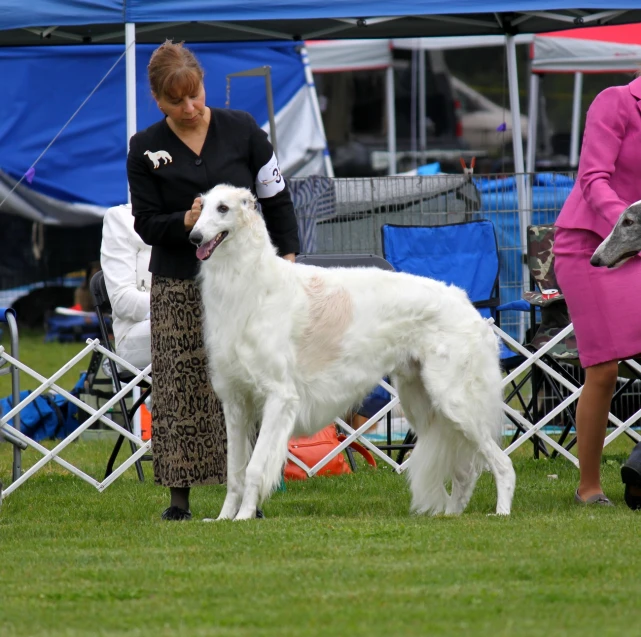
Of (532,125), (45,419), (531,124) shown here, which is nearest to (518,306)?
(45,419)

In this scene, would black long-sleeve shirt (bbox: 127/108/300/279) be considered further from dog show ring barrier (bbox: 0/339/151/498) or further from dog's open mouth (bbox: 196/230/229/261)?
dog show ring barrier (bbox: 0/339/151/498)

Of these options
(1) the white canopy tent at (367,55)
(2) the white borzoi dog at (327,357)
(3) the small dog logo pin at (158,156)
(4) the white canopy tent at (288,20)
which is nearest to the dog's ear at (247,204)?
(2) the white borzoi dog at (327,357)

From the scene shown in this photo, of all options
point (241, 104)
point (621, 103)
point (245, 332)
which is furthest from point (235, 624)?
point (241, 104)

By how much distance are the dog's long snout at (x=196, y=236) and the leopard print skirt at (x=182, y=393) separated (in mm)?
395

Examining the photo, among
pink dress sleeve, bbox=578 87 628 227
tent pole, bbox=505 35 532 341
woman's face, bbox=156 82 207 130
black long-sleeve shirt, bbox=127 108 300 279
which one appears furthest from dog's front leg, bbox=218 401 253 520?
tent pole, bbox=505 35 532 341

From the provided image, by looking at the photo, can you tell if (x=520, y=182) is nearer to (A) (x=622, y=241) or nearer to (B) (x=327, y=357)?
(A) (x=622, y=241)

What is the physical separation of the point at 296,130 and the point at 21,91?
278 centimetres

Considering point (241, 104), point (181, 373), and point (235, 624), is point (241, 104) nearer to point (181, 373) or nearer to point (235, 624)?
point (181, 373)

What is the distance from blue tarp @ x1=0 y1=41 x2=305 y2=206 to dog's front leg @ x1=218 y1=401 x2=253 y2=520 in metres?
6.64

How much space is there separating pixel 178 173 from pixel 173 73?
405 millimetres

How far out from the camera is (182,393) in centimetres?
499

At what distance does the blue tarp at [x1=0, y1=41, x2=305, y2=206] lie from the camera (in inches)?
447

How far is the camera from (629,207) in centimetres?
468

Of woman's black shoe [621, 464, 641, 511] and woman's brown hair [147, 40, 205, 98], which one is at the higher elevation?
woman's brown hair [147, 40, 205, 98]
